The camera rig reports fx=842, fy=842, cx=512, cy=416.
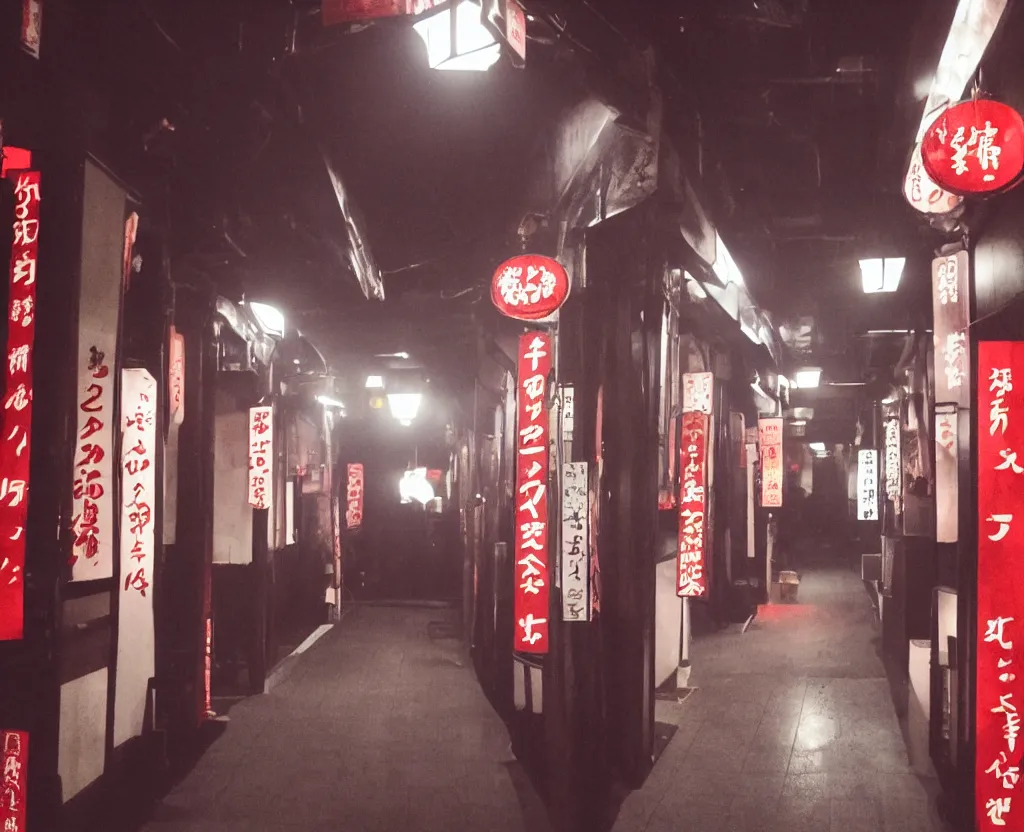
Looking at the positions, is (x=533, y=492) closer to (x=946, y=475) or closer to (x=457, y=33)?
(x=946, y=475)

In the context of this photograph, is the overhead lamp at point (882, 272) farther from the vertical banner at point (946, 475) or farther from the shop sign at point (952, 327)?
the shop sign at point (952, 327)

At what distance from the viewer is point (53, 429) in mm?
6723

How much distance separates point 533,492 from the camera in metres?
8.95

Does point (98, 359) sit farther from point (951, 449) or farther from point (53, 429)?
point (951, 449)

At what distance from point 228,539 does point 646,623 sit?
737cm

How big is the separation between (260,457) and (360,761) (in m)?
5.18

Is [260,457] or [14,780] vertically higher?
[260,457]

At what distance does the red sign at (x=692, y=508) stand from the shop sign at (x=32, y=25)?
9.54 metres

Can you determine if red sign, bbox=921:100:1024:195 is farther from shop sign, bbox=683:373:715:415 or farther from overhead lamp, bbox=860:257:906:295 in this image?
overhead lamp, bbox=860:257:906:295

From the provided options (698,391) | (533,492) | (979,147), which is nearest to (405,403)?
(698,391)

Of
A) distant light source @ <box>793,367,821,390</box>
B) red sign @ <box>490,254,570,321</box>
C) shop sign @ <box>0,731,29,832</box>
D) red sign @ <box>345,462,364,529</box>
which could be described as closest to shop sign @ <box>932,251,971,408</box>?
red sign @ <box>490,254,570,321</box>

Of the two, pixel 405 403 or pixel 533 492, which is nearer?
pixel 533 492

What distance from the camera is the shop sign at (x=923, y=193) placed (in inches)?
300

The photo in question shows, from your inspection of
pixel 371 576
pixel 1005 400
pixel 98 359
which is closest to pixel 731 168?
pixel 1005 400
